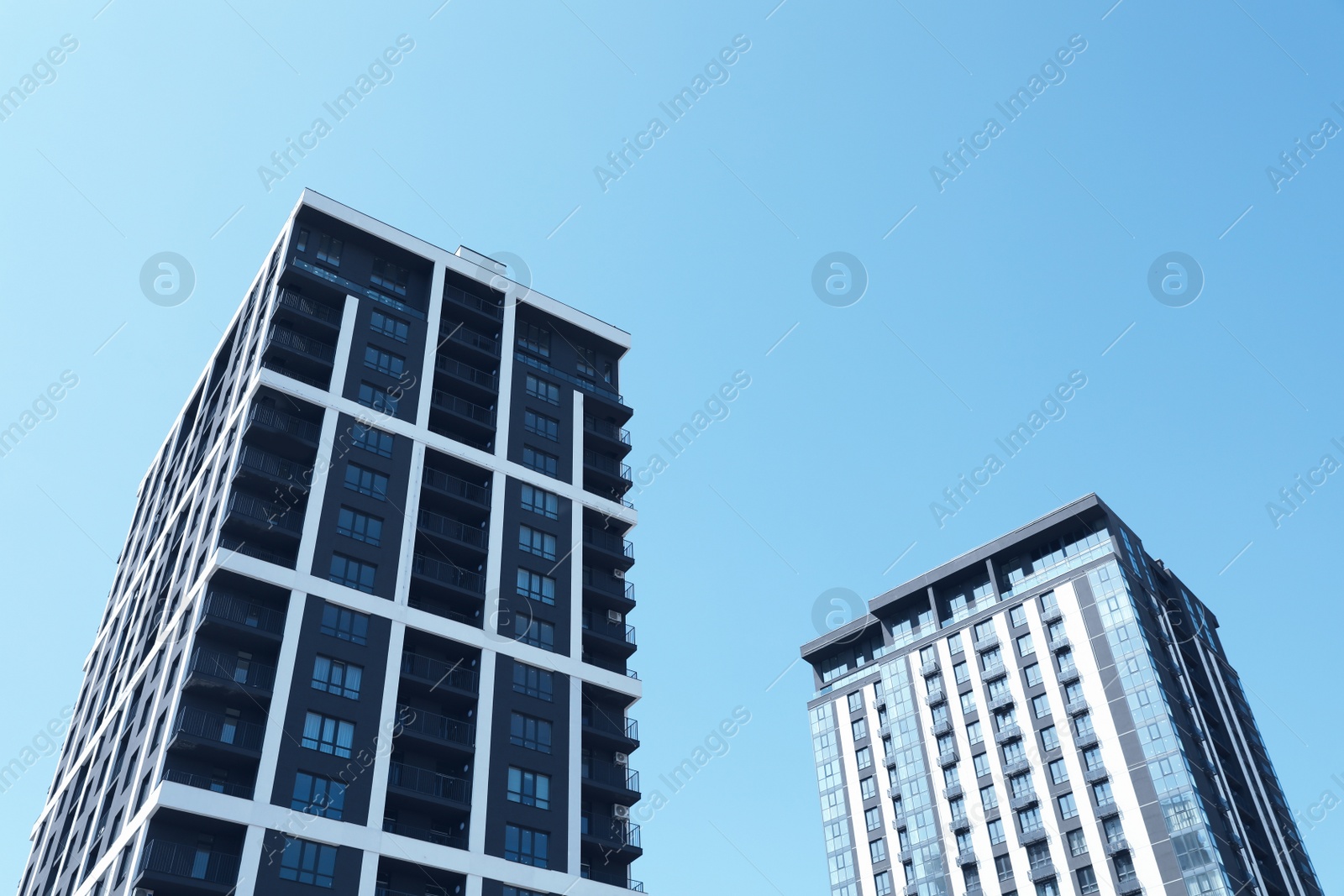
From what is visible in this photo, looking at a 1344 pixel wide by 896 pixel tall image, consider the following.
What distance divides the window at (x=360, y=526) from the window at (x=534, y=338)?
22.2m

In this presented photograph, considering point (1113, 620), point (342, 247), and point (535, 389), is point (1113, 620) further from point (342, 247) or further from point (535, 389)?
point (342, 247)

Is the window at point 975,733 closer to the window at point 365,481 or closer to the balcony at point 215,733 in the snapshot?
the window at point 365,481

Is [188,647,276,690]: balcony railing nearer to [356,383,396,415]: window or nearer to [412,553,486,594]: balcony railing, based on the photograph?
[412,553,486,594]: balcony railing

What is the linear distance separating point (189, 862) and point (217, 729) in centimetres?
683

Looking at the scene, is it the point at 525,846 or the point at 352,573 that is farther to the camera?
the point at 352,573

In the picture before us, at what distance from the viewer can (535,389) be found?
275 ft

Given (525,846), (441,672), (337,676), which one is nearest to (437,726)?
(441,672)

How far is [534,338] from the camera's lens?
289ft

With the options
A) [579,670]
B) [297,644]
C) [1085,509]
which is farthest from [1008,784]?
[297,644]

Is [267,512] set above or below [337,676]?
above

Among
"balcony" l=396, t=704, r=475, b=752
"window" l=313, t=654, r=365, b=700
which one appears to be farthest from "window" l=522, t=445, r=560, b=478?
"window" l=313, t=654, r=365, b=700

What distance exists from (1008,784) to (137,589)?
77472 millimetres

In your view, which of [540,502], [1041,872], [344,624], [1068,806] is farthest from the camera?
[1068,806]

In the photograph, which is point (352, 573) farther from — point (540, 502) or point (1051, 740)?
point (1051, 740)
